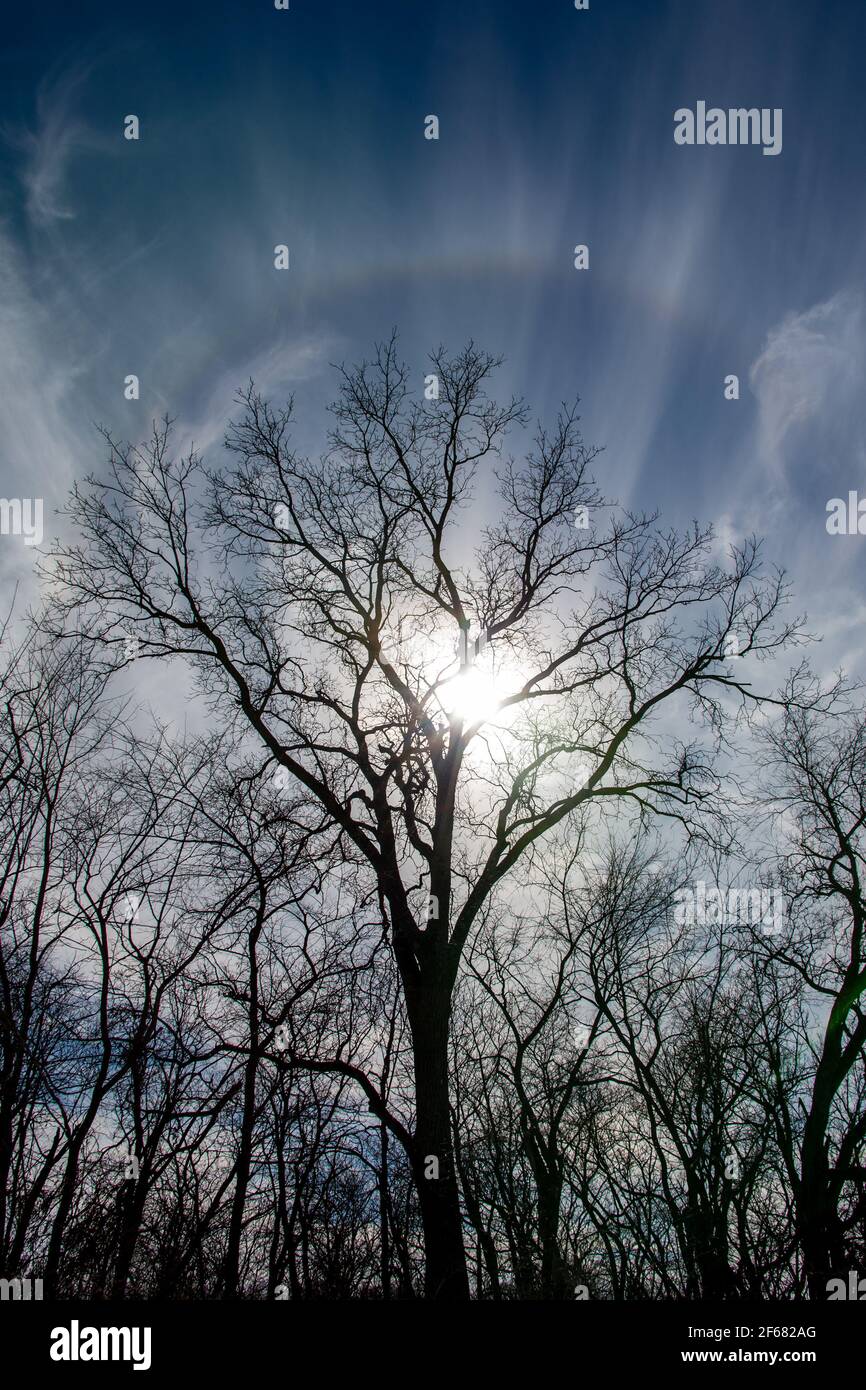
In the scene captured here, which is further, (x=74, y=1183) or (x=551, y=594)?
(x=551, y=594)

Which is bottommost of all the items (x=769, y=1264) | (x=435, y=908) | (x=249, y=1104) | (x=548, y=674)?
(x=769, y=1264)

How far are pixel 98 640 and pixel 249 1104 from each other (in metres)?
6.19

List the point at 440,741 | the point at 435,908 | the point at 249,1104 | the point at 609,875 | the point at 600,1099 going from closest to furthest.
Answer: the point at 249,1104 < the point at 435,908 < the point at 440,741 < the point at 600,1099 < the point at 609,875

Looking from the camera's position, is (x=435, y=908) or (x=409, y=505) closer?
(x=435, y=908)

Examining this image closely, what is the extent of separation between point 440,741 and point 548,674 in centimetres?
210

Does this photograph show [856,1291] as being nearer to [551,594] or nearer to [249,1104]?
[249,1104]

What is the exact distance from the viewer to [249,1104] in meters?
9.01

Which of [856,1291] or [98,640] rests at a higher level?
[98,640]

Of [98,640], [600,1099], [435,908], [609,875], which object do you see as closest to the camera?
[435,908]

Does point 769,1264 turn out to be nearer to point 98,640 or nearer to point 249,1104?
point 249,1104

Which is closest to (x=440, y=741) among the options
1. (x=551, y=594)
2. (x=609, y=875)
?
A: (x=551, y=594)

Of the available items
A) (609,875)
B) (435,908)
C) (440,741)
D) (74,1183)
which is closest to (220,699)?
(440,741)

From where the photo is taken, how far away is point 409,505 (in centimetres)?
1205
